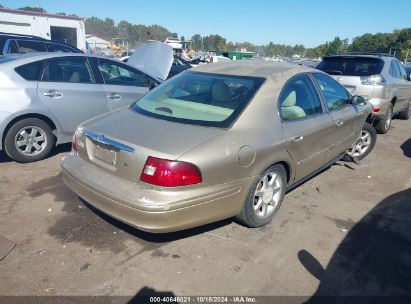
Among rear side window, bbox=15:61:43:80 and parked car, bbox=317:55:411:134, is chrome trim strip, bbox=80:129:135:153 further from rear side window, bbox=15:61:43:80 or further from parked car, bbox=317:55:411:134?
parked car, bbox=317:55:411:134

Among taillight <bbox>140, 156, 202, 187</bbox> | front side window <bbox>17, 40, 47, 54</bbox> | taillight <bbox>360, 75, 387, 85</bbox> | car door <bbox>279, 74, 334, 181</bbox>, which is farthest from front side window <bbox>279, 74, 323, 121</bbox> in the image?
front side window <bbox>17, 40, 47, 54</bbox>

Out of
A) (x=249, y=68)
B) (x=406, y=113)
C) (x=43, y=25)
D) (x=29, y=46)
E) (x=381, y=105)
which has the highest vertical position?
(x=43, y=25)

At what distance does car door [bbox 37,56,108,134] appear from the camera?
5.05 m

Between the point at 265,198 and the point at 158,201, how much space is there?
4.13ft

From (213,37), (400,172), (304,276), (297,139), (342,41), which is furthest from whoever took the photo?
(213,37)

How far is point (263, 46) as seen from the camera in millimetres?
128125

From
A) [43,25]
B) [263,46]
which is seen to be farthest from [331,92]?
[263,46]

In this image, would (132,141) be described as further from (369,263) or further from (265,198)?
(369,263)

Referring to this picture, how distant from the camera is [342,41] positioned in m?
108

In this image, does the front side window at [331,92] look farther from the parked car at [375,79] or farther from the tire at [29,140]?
the tire at [29,140]

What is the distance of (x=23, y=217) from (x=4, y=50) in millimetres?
8047

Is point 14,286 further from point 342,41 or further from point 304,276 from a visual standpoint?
point 342,41

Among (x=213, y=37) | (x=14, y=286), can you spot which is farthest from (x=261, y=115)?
(x=213, y=37)

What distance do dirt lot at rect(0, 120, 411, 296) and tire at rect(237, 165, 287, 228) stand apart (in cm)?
14
